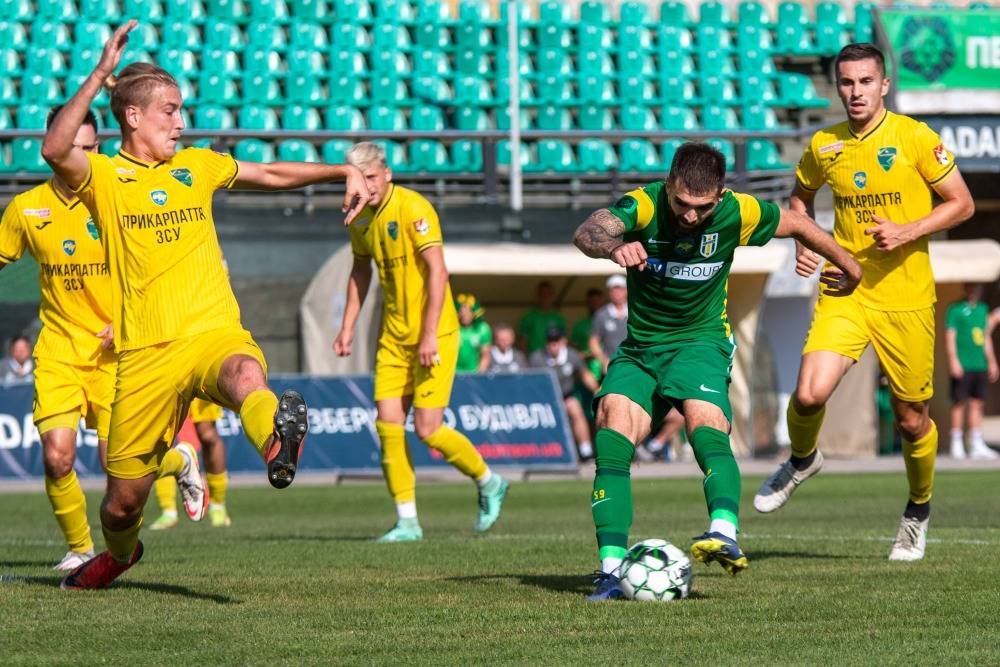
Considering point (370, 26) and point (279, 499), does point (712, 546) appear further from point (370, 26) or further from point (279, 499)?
point (370, 26)

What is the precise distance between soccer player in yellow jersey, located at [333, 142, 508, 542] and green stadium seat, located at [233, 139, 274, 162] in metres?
11.8

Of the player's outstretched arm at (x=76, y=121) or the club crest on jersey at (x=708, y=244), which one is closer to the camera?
the player's outstretched arm at (x=76, y=121)

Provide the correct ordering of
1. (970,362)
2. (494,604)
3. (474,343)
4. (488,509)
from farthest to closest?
(970,362), (474,343), (488,509), (494,604)

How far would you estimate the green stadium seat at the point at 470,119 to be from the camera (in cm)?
2425

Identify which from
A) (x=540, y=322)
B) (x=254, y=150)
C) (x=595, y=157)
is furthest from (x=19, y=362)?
(x=595, y=157)

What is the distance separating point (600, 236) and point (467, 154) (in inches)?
671

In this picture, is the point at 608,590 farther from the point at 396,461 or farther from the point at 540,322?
the point at 540,322

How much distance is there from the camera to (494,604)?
6320 millimetres

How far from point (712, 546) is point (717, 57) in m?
21.0

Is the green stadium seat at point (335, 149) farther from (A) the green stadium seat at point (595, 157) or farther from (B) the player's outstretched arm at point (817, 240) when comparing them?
(B) the player's outstretched arm at point (817, 240)

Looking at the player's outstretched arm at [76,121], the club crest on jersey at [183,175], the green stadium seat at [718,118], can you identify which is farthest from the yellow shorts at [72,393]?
the green stadium seat at [718,118]

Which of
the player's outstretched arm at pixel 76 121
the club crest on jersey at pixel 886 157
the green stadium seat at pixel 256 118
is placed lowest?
the green stadium seat at pixel 256 118

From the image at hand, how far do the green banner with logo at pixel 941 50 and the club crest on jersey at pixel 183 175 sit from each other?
52.5 ft

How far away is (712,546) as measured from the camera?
5.95m
